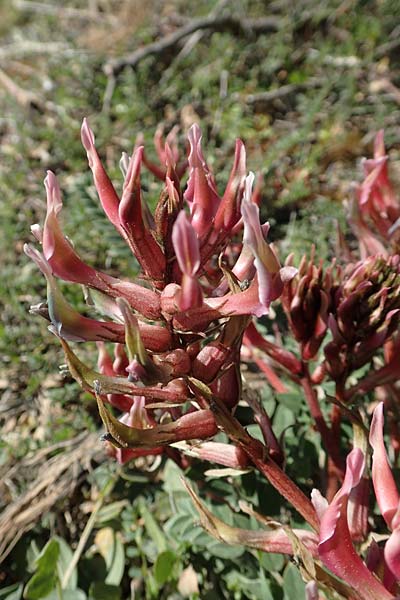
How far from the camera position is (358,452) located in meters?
0.91

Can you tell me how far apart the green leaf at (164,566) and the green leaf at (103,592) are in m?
0.16

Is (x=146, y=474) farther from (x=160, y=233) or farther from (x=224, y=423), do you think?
(x=160, y=233)

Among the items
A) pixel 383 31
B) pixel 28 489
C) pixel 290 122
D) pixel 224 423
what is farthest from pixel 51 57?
pixel 224 423

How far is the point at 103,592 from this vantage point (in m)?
1.56

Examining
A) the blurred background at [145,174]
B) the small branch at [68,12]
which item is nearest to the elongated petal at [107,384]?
the blurred background at [145,174]

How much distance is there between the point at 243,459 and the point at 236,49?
8.72ft

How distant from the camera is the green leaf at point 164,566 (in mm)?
1457

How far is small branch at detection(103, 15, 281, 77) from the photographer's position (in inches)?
124

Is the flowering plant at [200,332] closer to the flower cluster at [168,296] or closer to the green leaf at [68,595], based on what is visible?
the flower cluster at [168,296]

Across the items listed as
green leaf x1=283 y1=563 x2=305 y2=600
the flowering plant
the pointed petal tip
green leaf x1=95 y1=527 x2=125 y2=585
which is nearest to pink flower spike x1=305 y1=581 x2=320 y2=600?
the flowering plant

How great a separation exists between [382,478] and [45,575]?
37.1 inches

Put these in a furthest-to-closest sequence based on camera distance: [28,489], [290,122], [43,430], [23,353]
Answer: [290,122]
[23,353]
[43,430]
[28,489]

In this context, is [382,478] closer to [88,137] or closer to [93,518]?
[88,137]

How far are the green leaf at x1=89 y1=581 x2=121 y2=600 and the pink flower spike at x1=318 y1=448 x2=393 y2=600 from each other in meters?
0.83
